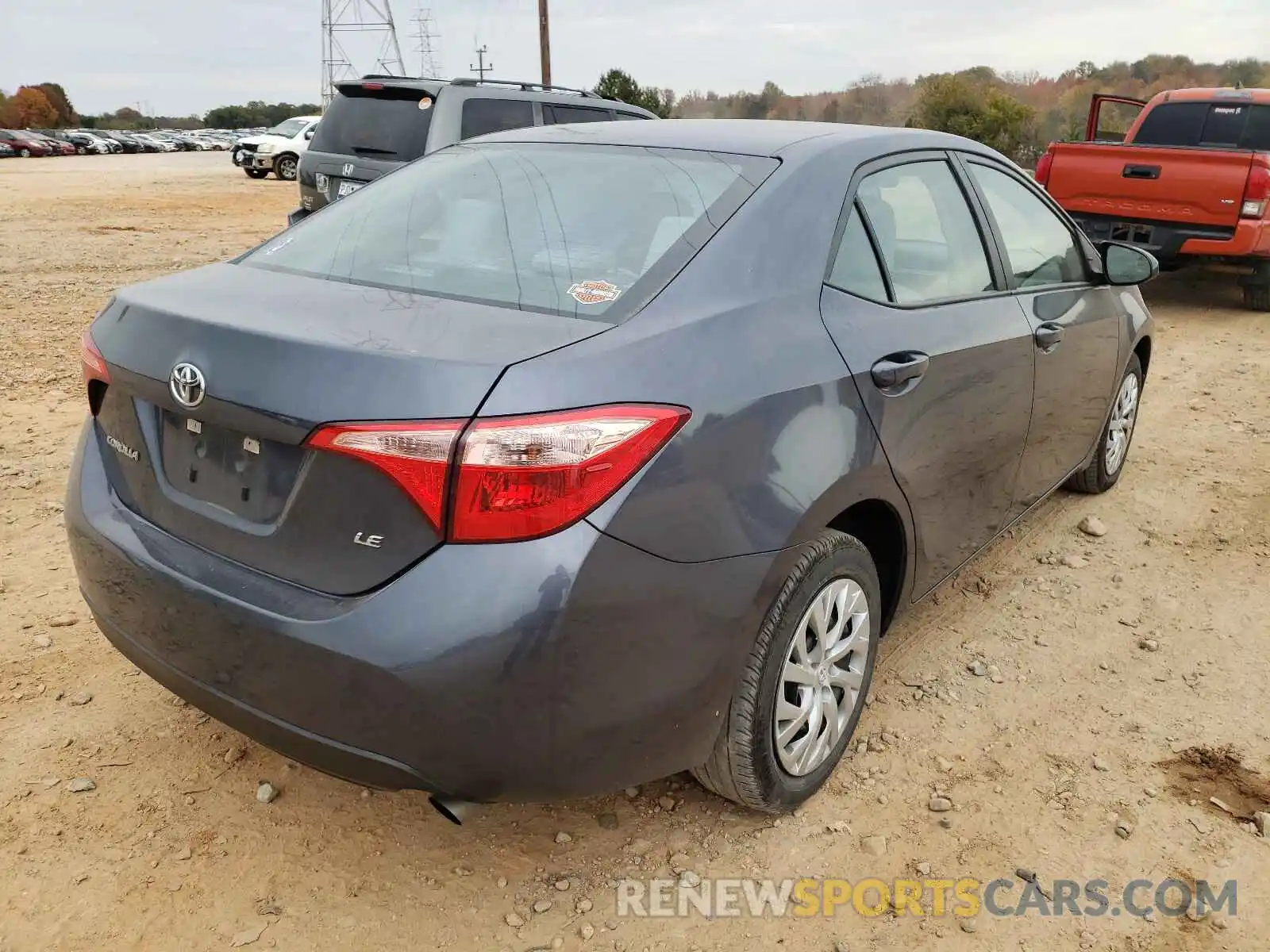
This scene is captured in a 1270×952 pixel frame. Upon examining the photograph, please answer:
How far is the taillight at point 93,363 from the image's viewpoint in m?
2.31

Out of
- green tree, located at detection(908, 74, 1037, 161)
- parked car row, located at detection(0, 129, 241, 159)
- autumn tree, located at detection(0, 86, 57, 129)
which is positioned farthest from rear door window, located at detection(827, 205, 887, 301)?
autumn tree, located at detection(0, 86, 57, 129)

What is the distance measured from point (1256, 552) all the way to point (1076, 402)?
115 cm

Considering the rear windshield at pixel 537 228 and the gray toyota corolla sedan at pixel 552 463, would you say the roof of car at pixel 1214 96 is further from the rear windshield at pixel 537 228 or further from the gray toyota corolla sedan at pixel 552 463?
the rear windshield at pixel 537 228

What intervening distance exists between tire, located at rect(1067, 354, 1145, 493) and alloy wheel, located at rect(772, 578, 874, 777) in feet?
7.78

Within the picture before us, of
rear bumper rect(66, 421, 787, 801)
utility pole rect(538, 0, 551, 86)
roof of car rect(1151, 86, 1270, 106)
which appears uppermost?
utility pole rect(538, 0, 551, 86)

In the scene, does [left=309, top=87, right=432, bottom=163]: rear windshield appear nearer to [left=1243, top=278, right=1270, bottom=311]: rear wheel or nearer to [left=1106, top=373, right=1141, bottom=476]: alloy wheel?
[left=1106, top=373, right=1141, bottom=476]: alloy wheel

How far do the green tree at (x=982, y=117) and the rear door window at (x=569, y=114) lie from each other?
Result: 90.1ft

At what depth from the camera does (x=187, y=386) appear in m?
2.07

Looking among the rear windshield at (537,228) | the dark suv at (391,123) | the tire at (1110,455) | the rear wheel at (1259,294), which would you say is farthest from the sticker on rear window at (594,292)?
the rear wheel at (1259,294)

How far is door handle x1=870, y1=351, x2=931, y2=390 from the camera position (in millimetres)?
2523

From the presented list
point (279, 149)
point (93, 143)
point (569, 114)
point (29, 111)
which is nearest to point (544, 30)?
point (279, 149)

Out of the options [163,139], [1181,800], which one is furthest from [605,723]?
[163,139]

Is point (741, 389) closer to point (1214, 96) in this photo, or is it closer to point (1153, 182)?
point (1153, 182)

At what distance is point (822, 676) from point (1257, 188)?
7.74 meters
